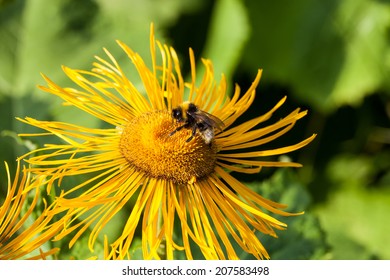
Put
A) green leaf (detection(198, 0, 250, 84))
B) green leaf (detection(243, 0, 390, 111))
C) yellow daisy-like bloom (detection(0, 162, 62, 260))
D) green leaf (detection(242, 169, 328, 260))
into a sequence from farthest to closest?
green leaf (detection(243, 0, 390, 111)), green leaf (detection(198, 0, 250, 84)), green leaf (detection(242, 169, 328, 260)), yellow daisy-like bloom (detection(0, 162, 62, 260))

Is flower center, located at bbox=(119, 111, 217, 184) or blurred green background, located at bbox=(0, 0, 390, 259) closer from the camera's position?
flower center, located at bbox=(119, 111, 217, 184)

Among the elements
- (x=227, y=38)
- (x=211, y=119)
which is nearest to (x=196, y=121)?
(x=211, y=119)

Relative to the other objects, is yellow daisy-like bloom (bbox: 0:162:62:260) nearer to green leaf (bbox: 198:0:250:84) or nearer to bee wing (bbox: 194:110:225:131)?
bee wing (bbox: 194:110:225:131)

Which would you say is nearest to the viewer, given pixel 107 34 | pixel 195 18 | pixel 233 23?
pixel 107 34

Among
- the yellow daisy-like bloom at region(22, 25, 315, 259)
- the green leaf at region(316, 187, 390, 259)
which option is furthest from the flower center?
the green leaf at region(316, 187, 390, 259)

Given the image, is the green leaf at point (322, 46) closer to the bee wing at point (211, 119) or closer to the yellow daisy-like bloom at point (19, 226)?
the bee wing at point (211, 119)

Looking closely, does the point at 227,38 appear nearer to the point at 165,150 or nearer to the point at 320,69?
the point at 320,69
